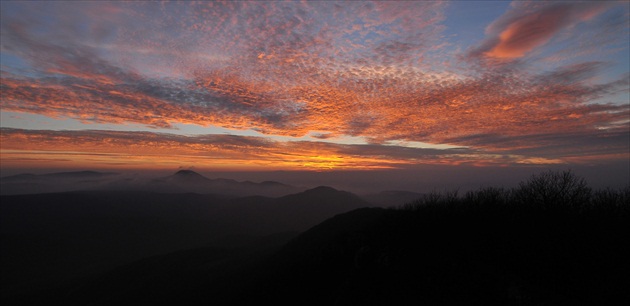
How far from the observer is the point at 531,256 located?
29219 mm

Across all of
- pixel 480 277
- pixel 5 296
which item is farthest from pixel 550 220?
pixel 5 296

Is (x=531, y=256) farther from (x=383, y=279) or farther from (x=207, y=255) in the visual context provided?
(x=207, y=255)

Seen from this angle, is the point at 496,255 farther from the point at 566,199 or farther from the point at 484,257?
the point at 566,199

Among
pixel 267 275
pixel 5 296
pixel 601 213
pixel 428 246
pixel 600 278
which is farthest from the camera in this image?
pixel 5 296

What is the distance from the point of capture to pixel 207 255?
14338cm

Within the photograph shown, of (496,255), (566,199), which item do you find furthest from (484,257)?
(566,199)

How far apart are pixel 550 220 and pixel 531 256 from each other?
28.5ft

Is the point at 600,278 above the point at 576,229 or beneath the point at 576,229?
beneath

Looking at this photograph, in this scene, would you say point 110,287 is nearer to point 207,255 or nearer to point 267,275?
point 207,255

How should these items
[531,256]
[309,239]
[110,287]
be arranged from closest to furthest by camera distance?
[531,256]
[309,239]
[110,287]

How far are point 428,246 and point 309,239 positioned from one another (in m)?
66.2

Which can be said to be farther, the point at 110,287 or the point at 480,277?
the point at 110,287

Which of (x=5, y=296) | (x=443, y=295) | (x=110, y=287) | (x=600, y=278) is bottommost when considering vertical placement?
(x=5, y=296)

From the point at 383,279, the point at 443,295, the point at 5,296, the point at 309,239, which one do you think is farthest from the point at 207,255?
the point at 443,295
